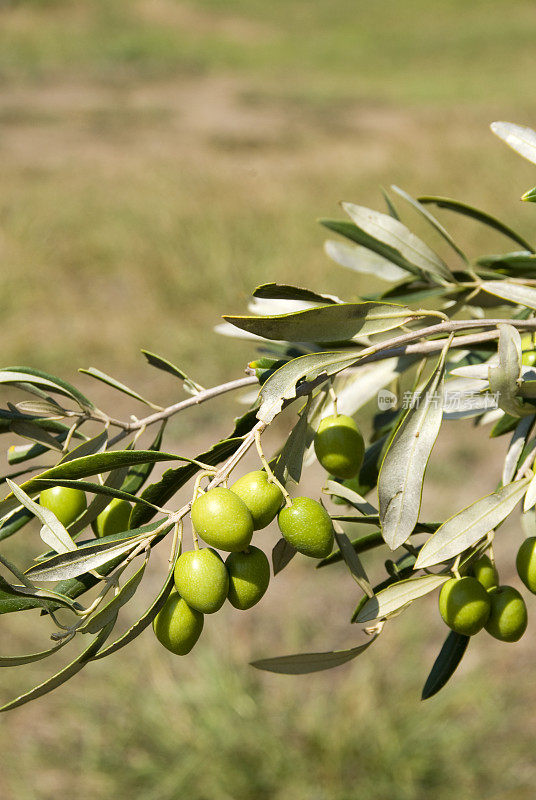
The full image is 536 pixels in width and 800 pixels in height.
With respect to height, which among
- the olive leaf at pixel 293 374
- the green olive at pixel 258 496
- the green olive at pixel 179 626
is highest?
the olive leaf at pixel 293 374

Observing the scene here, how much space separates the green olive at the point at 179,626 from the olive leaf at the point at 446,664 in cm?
24

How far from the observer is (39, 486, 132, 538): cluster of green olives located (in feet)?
1.86

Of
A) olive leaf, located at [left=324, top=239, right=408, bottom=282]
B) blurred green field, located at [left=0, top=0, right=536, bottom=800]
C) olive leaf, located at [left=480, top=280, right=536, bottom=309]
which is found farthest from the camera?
blurred green field, located at [left=0, top=0, right=536, bottom=800]

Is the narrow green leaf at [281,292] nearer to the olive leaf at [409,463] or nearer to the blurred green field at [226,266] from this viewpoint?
the olive leaf at [409,463]

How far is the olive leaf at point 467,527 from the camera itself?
19.9 inches

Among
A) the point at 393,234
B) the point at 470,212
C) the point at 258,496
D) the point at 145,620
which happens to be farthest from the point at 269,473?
→ the point at 470,212

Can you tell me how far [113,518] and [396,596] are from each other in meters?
0.22

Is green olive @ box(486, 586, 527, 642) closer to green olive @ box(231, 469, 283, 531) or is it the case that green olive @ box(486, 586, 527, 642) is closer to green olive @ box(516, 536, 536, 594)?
green olive @ box(516, 536, 536, 594)

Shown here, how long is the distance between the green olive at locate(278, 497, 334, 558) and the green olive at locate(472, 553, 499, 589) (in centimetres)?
15

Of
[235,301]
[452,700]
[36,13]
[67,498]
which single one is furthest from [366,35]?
[67,498]

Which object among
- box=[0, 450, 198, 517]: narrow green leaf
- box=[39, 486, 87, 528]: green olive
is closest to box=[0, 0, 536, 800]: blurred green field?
box=[39, 486, 87, 528]: green olive

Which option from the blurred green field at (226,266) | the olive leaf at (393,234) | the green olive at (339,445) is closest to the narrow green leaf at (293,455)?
the green olive at (339,445)

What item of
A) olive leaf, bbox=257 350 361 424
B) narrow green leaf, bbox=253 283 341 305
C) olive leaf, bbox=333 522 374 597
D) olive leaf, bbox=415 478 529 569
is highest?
narrow green leaf, bbox=253 283 341 305

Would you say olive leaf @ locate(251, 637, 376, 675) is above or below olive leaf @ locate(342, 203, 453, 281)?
below
